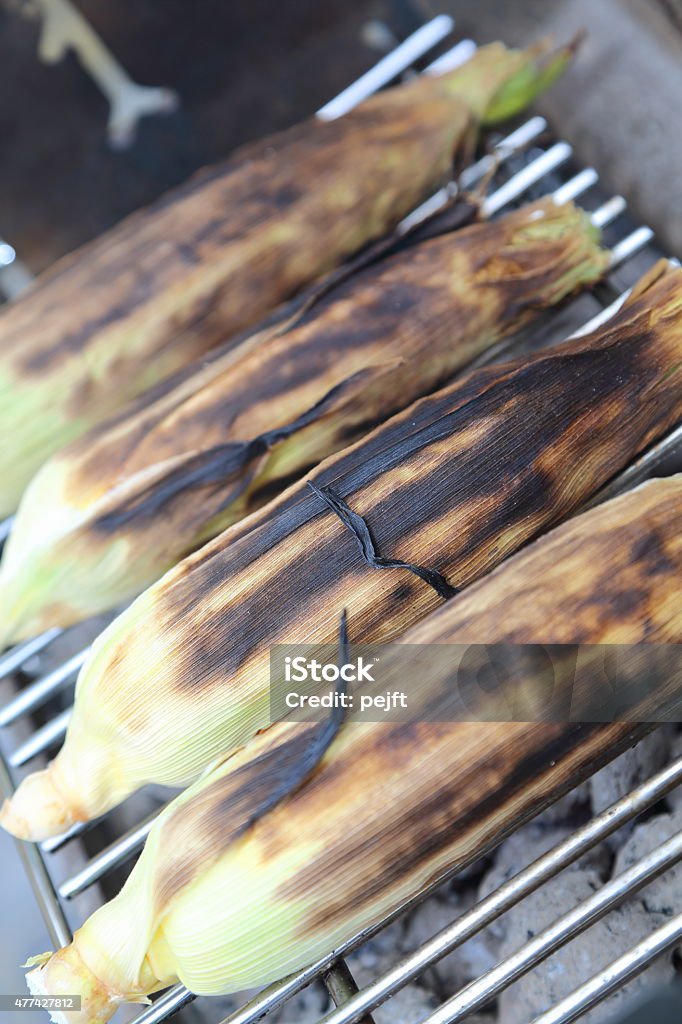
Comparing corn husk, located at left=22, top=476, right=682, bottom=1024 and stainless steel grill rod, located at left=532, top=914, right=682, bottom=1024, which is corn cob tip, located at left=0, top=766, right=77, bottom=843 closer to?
corn husk, located at left=22, top=476, right=682, bottom=1024

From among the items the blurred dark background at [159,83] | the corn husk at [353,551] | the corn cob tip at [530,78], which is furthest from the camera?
the blurred dark background at [159,83]

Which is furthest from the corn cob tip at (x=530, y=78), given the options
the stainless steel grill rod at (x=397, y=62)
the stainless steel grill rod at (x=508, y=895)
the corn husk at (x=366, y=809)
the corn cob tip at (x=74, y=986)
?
the corn cob tip at (x=74, y=986)

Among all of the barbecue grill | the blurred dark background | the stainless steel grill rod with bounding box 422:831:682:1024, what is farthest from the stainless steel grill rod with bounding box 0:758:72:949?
the blurred dark background

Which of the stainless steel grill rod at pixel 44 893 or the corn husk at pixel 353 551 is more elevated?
the corn husk at pixel 353 551

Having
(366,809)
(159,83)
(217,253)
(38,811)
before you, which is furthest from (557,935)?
(159,83)

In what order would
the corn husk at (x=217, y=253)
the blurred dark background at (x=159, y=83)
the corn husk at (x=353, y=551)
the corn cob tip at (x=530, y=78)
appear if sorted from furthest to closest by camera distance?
the blurred dark background at (x=159, y=83), the corn cob tip at (x=530, y=78), the corn husk at (x=217, y=253), the corn husk at (x=353, y=551)

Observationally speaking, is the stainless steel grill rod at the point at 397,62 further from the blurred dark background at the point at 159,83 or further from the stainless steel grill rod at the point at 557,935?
the stainless steel grill rod at the point at 557,935
